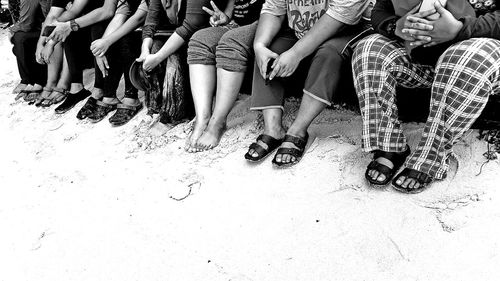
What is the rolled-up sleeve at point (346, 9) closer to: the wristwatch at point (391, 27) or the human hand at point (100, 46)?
the wristwatch at point (391, 27)

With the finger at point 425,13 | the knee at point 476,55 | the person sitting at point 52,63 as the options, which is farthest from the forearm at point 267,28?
the person sitting at point 52,63

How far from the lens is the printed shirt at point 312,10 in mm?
2062

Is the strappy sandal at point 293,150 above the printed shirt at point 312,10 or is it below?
below

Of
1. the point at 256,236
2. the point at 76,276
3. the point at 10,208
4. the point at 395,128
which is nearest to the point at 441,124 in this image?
the point at 395,128

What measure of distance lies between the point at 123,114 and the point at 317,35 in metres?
1.56

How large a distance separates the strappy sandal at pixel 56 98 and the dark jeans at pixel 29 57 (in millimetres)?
399

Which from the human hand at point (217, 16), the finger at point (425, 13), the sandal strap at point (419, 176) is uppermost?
the finger at point (425, 13)

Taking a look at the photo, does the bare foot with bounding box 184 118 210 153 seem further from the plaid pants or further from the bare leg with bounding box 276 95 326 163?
the plaid pants

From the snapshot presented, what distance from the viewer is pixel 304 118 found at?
2145 mm

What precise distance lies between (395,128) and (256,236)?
72 centimetres

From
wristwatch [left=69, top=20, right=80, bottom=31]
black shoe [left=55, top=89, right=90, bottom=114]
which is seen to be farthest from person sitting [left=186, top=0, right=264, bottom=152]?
black shoe [left=55, top=89, right=90, bottom=114]

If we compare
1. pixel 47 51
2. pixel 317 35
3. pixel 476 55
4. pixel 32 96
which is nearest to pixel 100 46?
pixel 47 51

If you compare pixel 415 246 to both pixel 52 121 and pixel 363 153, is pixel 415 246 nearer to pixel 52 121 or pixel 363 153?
pixel 363 153

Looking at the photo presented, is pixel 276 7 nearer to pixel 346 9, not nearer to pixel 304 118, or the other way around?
pixel 346 9
